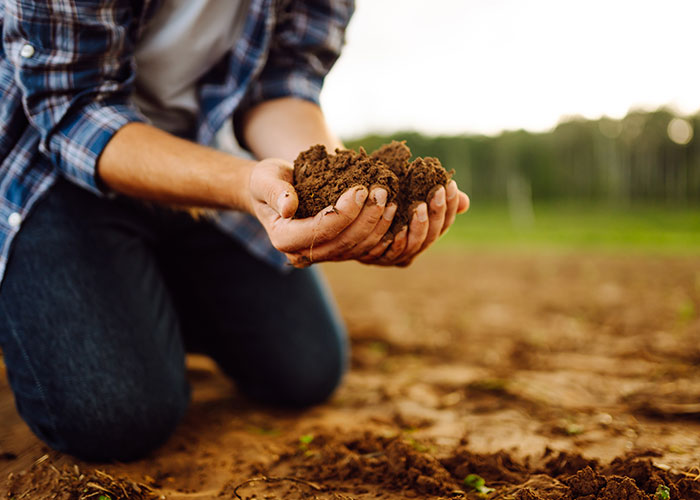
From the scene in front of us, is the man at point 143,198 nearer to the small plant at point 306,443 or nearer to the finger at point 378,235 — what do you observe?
the finger at point 378,235

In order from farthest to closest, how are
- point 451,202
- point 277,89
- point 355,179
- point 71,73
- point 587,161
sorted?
point 587,161, point 277,89, point 71,73, point 451,202, point 355,179

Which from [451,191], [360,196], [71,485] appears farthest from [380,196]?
[71,485]

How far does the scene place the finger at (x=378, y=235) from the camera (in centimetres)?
140

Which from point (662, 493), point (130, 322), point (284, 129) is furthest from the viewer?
point (284, 129)

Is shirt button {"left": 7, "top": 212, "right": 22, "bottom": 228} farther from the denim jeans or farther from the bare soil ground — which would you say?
the bare soil ground

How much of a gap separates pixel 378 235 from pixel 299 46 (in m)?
1.07

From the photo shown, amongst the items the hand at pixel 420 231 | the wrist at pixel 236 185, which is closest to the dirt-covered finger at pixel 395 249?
the hand at pixel 420 231

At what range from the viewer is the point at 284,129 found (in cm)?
196

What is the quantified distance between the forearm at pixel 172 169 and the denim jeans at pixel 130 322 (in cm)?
34

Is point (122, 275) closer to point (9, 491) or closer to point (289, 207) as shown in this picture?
point (9, 491)

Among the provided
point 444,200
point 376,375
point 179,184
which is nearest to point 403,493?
point 444,200

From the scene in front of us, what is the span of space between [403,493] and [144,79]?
1742 mm

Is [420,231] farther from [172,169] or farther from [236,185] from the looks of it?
[172,169]

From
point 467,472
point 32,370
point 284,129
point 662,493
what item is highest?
point 284,129
